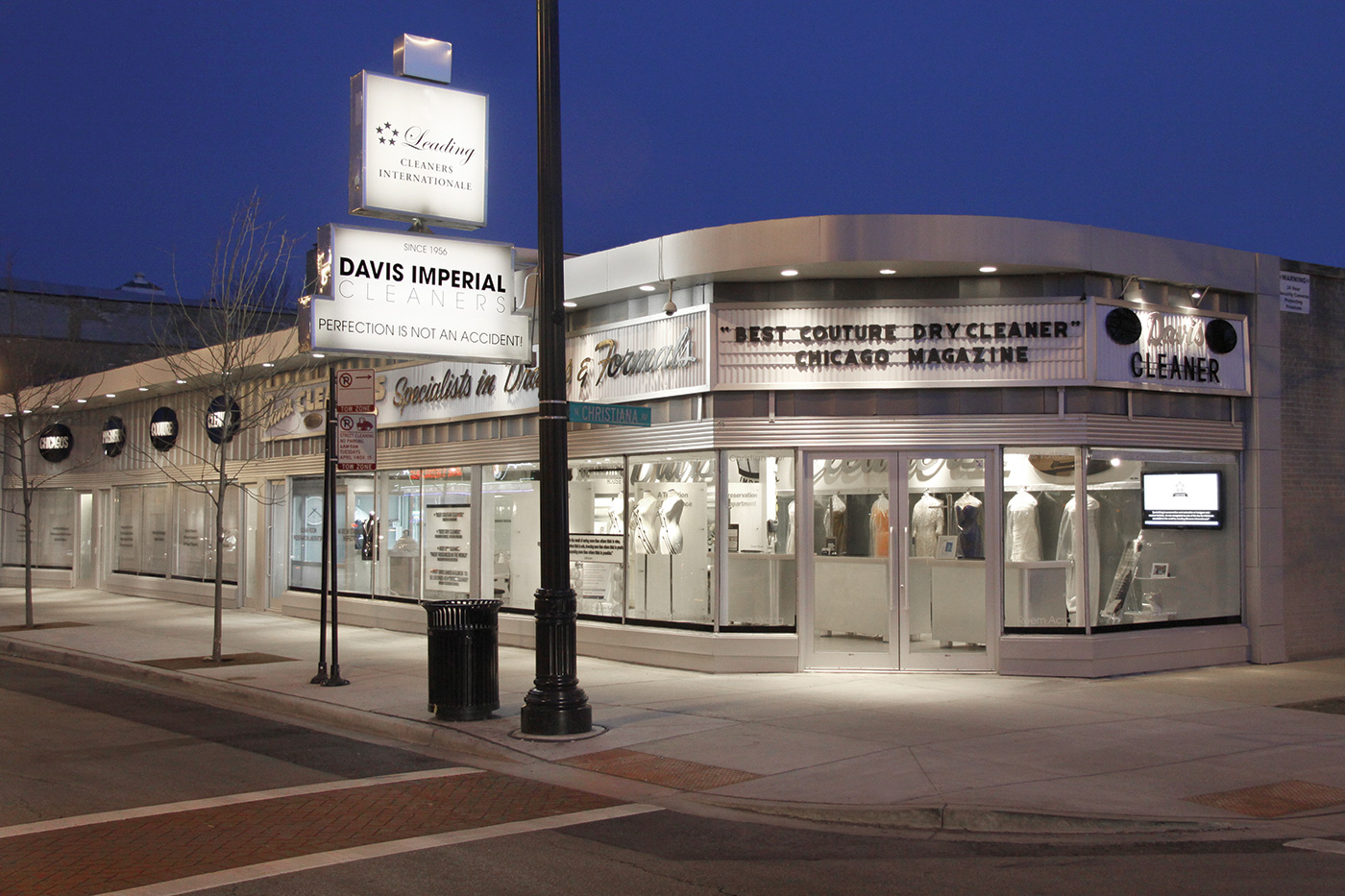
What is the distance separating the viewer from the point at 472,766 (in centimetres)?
1007

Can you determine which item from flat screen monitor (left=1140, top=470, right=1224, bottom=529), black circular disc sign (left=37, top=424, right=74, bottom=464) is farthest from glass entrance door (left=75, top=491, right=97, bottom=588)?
flat screen monitor (left=1140, top=470, right=1224, bottom=529)

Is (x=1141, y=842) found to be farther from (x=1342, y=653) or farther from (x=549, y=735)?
(x=1342, y=653)

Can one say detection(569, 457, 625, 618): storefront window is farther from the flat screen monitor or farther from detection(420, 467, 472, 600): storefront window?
the flat screen monitor

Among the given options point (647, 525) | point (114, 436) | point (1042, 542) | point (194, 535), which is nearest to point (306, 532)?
point (194, 535)

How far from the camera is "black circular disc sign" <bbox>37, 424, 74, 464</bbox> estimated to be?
106 ft

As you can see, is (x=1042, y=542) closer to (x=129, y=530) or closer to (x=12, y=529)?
(x=129, y=530)

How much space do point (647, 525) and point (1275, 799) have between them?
8967 millimetres

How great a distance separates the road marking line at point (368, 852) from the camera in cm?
640

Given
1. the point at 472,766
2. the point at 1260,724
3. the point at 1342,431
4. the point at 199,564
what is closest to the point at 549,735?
the point at 472,766

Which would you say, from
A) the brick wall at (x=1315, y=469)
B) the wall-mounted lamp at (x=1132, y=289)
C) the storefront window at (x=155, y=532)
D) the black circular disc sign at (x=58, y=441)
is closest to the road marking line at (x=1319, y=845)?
the wall-mounted lamp at (x=1132, y=289)

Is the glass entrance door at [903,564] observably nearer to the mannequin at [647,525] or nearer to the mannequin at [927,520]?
the mannequin at [927,520]

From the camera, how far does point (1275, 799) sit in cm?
840

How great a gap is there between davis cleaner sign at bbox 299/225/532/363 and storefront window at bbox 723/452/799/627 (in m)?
3.21

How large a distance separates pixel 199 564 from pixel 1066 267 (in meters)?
20.7
